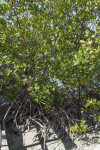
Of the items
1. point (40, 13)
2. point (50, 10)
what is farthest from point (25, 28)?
point (50, 10)

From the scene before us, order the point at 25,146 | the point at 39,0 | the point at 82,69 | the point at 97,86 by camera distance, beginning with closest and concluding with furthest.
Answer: the point at 82,69 < the point at 25,146 < the point at 39,0 < the point at 97,86

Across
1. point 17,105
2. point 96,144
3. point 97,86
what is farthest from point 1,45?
point 96,144

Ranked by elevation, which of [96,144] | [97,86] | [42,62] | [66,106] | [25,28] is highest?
[25,28]

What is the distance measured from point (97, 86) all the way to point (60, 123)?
106cm

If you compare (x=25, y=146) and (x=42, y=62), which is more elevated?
(x=42, y=62)

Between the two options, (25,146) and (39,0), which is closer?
(25,146)

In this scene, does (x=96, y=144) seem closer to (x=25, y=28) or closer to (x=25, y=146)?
(x=25, y=146)

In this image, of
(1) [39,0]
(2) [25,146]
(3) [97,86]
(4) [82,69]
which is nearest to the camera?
(4) [82,69]

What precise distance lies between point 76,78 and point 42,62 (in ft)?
2.37

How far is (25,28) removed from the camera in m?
2.87

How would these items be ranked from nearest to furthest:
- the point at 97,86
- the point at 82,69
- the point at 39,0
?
the point at 82,69 < the point at 39,0 < the point at 97,86

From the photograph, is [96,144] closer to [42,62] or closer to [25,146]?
[25,146]

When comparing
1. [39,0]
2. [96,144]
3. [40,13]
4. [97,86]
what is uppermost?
[39,0]

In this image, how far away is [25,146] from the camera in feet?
9.40
